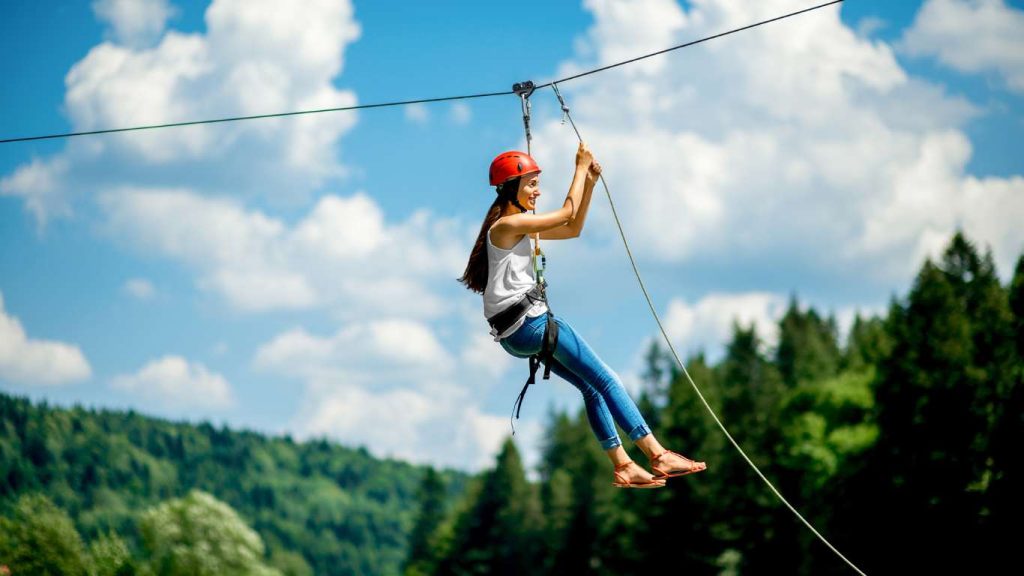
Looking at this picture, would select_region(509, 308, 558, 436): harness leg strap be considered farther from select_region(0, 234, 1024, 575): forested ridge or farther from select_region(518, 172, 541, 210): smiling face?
select_region(0, 234, 1024, 575): forested ridge

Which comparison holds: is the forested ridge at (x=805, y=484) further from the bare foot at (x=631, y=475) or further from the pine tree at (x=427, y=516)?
the bare foot at (x=631, y=475)

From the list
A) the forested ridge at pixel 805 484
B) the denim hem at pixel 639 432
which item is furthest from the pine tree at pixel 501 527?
the denim hem at pixel 639 432

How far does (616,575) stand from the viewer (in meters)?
62.0

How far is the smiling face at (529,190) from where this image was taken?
998 centimetres

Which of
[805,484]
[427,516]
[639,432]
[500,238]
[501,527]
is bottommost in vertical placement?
[639,432]

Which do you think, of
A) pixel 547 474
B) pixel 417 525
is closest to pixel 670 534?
pixel 547 474

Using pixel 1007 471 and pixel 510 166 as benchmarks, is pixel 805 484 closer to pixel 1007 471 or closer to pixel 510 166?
pixel 1007 471

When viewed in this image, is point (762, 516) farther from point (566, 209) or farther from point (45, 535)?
point (566, 209)

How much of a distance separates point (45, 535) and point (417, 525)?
236ft

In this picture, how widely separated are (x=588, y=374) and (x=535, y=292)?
782mm

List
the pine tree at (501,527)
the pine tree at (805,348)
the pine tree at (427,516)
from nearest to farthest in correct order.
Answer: the pine tree at (805,348)
the pine tree at (501,527)
the pine tree at (427,516)

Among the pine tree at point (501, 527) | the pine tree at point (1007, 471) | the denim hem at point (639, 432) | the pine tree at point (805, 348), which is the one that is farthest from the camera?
the pine tree at point (501, 527)

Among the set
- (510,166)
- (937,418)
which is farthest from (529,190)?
(937,418)

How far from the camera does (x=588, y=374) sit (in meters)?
9.85
